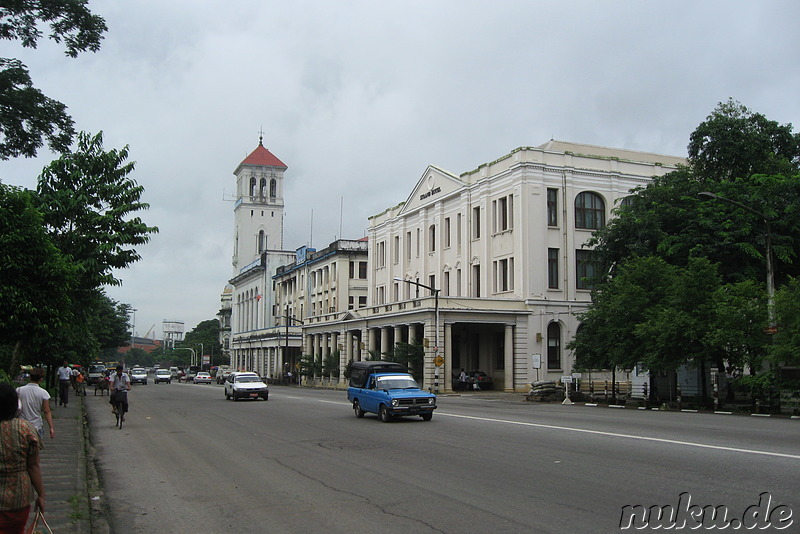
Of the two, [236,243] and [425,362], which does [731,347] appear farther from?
[236,243]

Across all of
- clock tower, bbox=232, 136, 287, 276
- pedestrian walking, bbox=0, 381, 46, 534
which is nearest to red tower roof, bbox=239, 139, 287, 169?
clock tower, bbox=232, 136, 287, 276

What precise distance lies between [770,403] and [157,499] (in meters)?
23.4

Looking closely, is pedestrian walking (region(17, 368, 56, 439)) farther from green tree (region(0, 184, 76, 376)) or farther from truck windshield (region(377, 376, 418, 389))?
truck windshield (region(377, 376, 418, 389))

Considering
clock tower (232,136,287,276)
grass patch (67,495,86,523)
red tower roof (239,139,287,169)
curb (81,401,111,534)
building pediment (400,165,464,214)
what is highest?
red tower roof (239,139,287,169)

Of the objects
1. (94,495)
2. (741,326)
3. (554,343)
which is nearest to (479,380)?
(554,343)

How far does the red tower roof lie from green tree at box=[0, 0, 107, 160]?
109 meters

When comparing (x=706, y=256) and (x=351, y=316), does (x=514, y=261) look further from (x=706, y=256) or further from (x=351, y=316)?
(x=706, y=256)

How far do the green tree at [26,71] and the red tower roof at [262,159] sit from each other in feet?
359

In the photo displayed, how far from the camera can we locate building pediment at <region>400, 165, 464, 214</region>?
60.6 meters

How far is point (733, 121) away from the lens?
3831 cm

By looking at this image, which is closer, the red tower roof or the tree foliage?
the tree foliage

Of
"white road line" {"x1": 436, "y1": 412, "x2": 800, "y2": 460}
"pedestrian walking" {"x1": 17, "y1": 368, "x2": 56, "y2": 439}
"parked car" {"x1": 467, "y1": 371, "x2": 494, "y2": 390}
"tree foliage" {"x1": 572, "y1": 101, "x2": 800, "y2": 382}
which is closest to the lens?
"pedestrian walking" {"x1": 17, "y1": 368, "x2": 56, "y2": 439}

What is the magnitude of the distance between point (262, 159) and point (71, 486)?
121 metres

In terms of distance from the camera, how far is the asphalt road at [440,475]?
8867mm
